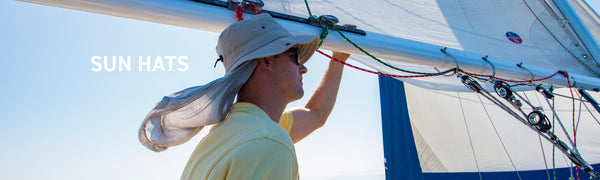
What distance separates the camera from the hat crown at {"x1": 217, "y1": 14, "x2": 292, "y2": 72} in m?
0.86

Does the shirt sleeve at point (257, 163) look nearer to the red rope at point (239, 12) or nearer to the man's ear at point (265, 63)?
the man's ear at point (265, 63)

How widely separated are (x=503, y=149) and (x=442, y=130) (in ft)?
1.86

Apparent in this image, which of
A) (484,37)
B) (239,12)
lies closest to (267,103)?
(239,12)

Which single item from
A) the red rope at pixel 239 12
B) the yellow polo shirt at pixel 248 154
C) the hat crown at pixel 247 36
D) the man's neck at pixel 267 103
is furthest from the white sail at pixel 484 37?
the yellow polo shirt at pixel 248 154

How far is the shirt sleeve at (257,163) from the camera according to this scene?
573 mm

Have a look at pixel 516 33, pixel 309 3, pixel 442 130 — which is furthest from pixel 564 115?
pixel 309 3

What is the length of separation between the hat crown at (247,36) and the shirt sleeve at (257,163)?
0.30 meters

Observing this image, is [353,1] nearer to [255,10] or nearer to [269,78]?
[255,10]

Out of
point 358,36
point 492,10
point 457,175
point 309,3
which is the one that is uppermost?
point 492,10

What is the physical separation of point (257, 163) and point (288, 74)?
1.10 ft

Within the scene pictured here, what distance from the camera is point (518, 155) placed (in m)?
3.86

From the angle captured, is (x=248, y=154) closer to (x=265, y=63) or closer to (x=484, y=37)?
(x=265, y=63)

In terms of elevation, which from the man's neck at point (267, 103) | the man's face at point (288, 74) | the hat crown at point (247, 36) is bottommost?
the man's neck at point (267, 103)

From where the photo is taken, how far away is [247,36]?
863mm
